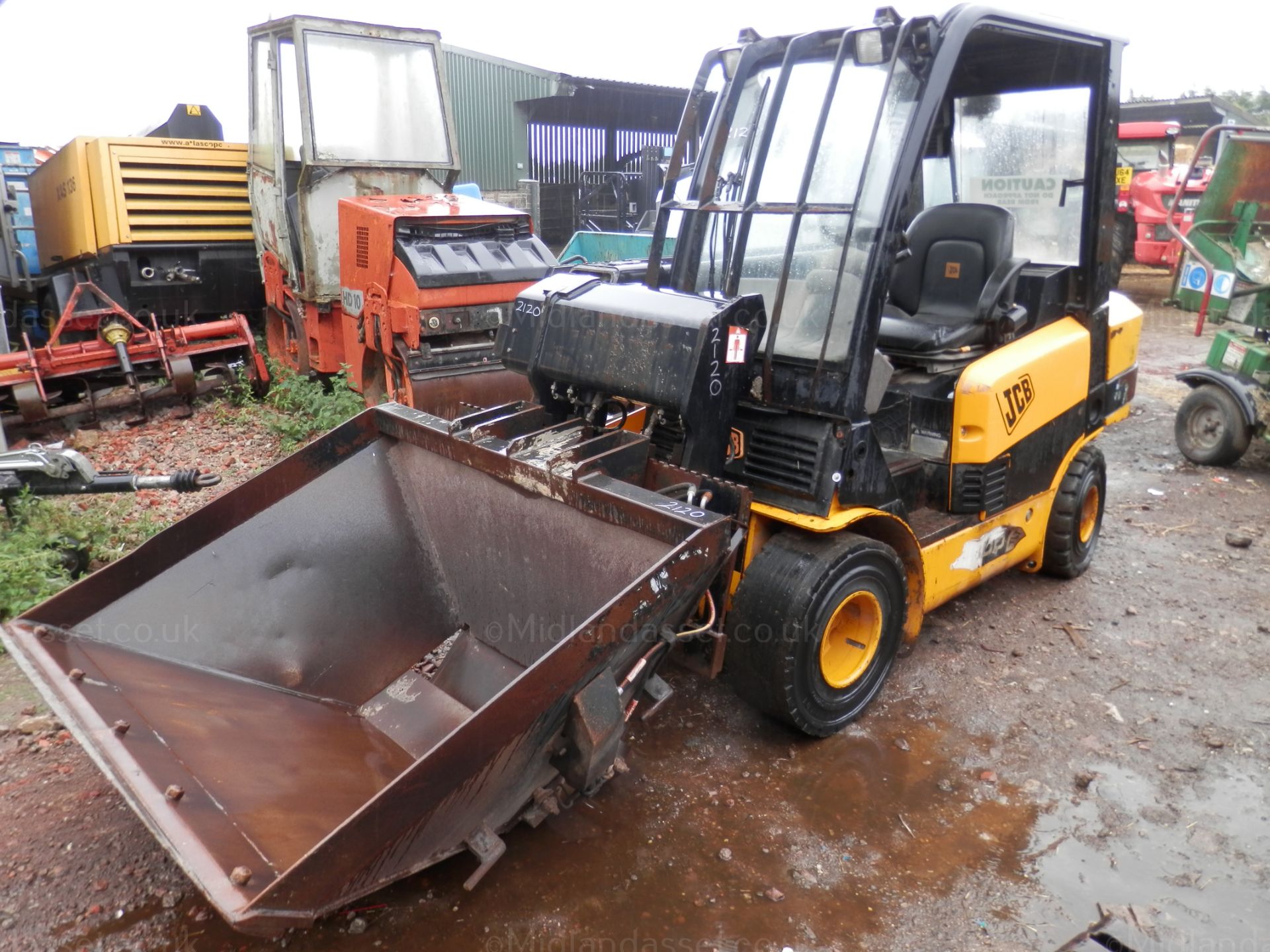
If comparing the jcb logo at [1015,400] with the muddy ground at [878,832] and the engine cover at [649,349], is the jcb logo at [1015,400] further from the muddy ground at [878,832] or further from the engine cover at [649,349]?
the engine cover at [649,349]

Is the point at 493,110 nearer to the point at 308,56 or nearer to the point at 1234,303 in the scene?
the point at 308,56

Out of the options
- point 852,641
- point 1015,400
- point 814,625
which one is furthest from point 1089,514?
point 814,625

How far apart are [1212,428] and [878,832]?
15.5 ft

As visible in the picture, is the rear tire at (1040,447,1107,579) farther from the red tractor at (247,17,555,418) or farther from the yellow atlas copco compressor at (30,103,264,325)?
the yellow atlas copco compressor at (30,103,264,325)

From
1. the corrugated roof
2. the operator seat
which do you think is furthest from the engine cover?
the corrugated roof

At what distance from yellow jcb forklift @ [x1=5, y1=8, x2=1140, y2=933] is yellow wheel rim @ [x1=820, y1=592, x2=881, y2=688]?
11mm

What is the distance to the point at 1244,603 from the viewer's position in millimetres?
4410

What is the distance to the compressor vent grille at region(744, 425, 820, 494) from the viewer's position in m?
3.14

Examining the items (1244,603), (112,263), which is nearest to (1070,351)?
(1244,603)

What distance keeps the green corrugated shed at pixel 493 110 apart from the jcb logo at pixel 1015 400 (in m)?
12.2

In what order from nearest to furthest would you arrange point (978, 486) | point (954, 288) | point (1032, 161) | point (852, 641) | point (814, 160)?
1. point (814, 160)
2. point (852, 641)
3. point (978, 486)
4. point (954, 288)
5. point (1032, 161)

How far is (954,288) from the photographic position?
4.03 m

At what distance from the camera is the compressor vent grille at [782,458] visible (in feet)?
10.3

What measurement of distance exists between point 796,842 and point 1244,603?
280 centimetres
